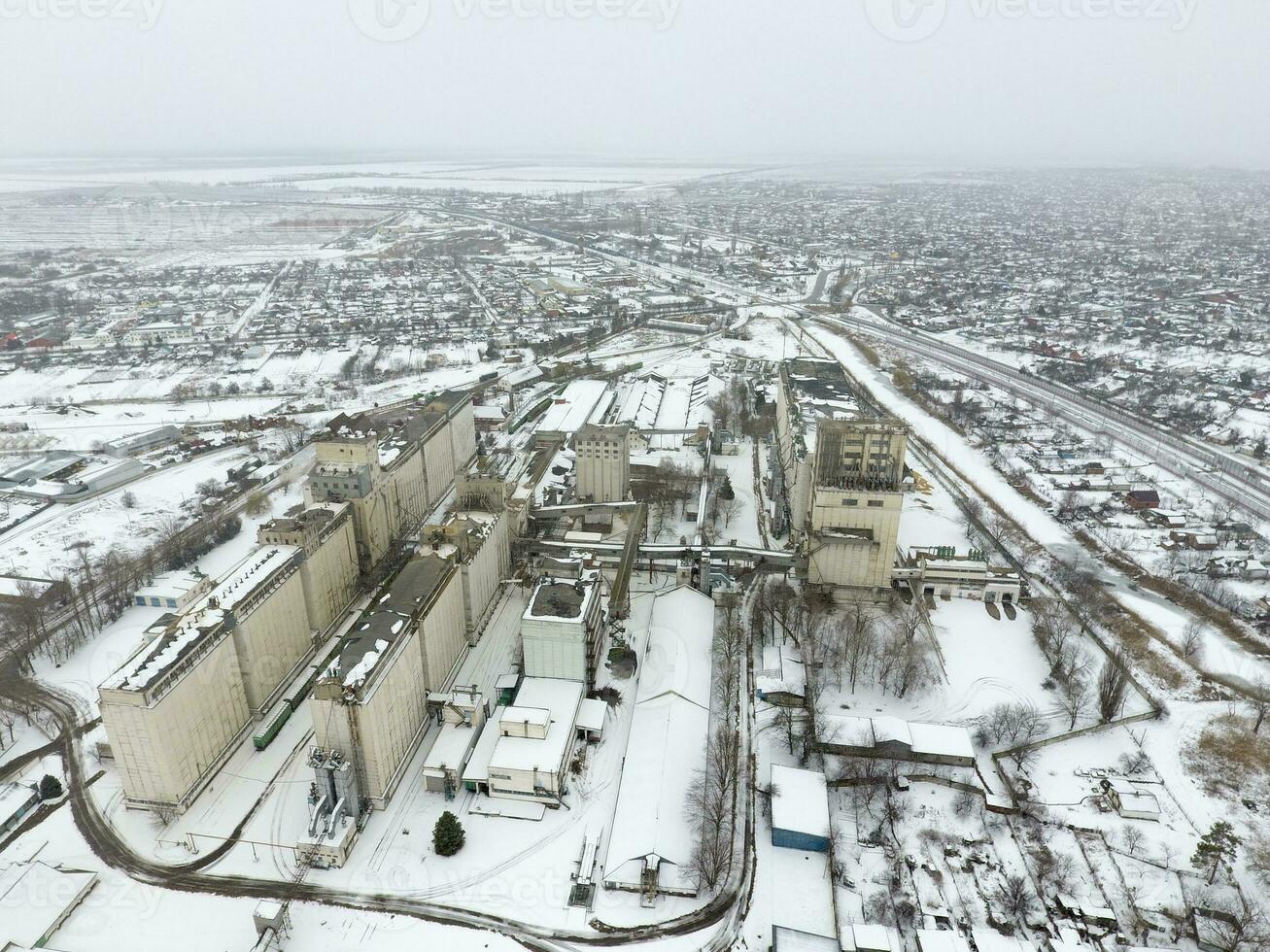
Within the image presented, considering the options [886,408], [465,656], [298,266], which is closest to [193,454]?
[465,656]

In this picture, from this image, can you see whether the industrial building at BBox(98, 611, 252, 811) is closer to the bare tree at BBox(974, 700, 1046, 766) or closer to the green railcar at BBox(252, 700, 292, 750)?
the green railcar at BBox(252, 700, 292, 750)

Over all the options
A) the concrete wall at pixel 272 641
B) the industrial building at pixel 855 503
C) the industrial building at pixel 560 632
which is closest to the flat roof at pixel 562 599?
the industrial building at pixel 560 632

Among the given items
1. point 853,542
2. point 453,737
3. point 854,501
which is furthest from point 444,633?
point 854,501

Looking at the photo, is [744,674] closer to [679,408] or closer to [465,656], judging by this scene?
[465,656]

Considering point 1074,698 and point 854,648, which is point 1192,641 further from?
point 854,648

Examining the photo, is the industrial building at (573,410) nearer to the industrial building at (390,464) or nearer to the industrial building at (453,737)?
the industrial building at (390,464)

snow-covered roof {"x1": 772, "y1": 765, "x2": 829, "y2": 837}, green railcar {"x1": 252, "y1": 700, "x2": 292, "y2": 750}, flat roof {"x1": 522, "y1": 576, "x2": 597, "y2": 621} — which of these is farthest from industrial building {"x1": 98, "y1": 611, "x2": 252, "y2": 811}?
snow-covered roof {"x1": 772, "y1": 765, "x2": 829, "y2": 837}
